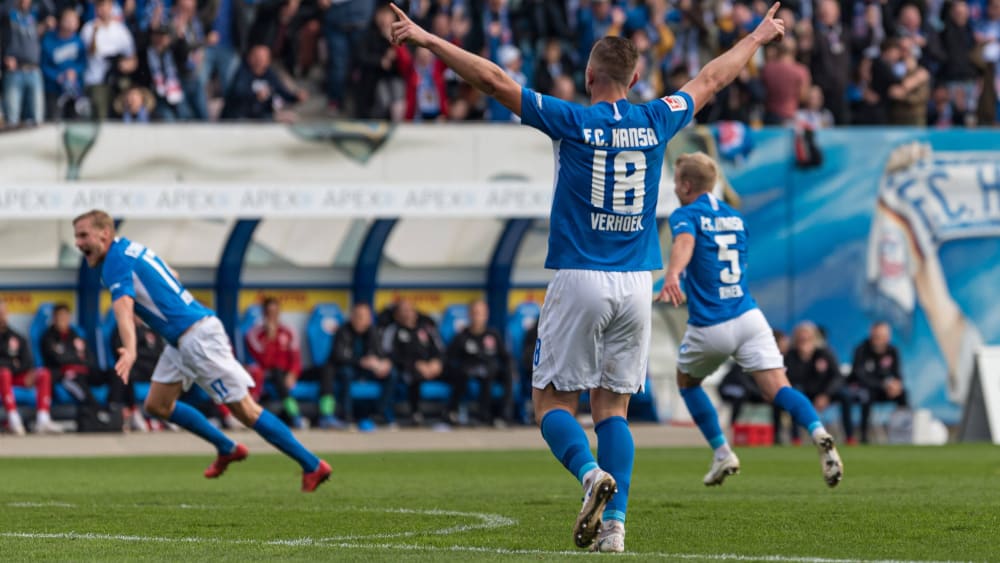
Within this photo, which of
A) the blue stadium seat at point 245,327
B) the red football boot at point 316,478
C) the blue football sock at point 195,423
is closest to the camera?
the red football boot at point 316,478

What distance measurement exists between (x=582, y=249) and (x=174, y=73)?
13782mm

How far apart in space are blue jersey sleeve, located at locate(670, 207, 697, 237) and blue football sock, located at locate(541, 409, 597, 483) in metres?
3.36

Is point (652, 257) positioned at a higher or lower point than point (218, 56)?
lower

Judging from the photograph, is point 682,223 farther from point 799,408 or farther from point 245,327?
point 245,327

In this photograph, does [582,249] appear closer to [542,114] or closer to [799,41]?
[542,114]

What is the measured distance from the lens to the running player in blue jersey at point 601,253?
7.21 metres

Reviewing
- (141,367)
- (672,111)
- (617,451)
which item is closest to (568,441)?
(617,451)

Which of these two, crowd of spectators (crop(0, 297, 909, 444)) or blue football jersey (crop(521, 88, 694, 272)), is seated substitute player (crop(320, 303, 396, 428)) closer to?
crowd of spectators (crop(0, 297, 909, 444))

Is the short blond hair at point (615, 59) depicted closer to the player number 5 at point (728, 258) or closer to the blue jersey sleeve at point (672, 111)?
the blue jersey sleeve at point (672, 111)

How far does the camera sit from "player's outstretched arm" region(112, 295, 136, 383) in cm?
997

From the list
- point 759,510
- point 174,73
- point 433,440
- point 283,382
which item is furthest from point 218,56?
point 759,510

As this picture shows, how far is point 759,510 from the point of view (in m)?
9.23

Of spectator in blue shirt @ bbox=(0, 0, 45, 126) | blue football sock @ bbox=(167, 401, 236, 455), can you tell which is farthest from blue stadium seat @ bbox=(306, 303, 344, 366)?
blue football sock @ bbox=(167, 401, 236, 455)

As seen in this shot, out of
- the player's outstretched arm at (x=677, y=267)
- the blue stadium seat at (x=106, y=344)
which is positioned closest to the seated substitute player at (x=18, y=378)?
the blue stadium seat at (x=106, y=344)
